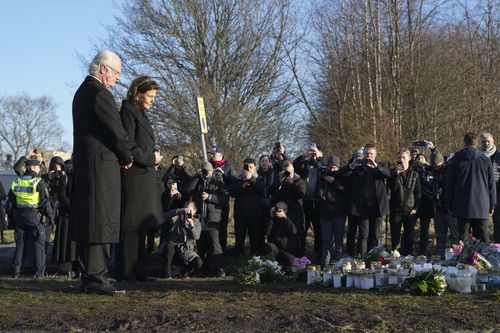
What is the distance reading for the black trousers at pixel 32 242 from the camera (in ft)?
34.8

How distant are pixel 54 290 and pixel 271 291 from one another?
7.39ft

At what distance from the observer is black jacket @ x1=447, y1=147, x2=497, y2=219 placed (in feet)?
32.7

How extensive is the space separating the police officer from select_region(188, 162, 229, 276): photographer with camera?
2.40 metres

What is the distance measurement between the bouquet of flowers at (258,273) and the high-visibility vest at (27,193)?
4.16 m

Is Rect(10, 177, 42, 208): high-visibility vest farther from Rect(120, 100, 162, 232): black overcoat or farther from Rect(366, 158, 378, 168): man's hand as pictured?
Rect(366, 158, 378, 168): man's hand

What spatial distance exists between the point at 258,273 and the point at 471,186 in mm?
3812

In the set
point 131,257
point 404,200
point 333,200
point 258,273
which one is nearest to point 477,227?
point 404,200

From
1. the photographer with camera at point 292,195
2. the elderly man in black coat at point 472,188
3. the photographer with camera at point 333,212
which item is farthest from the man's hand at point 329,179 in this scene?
the elderly man in black coat at point 472,188

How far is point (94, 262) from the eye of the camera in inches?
255

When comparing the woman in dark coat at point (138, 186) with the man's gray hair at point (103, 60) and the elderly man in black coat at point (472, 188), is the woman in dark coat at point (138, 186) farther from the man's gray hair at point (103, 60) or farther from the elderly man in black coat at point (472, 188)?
the elderly man in black coat at point (472, 188)

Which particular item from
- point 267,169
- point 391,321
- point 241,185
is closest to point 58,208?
point 241,185

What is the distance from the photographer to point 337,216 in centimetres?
1137

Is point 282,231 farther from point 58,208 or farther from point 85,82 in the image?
point 85,82

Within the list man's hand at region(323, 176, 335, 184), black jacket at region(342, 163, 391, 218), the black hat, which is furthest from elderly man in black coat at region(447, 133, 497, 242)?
the black hat
